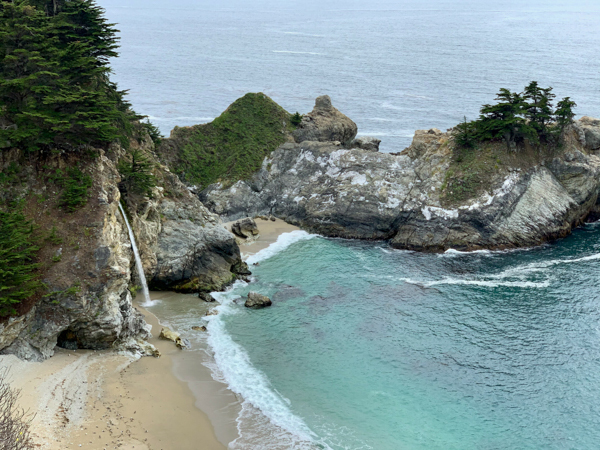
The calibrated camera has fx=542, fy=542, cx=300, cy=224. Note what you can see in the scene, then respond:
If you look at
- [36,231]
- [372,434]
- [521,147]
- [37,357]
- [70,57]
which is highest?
[70,57]

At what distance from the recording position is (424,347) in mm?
35875

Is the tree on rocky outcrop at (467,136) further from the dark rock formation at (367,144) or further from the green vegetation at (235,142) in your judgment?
the green vegetation at (235,142)

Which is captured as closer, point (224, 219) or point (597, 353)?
point (597, 353)

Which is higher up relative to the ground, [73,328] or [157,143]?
[157,143]

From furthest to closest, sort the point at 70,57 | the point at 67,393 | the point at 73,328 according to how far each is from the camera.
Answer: the point at 70,57
the point at 73,328
the point at 67,393

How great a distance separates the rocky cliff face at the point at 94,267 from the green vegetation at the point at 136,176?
74 cm

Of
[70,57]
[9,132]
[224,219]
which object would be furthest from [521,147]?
[9,132]

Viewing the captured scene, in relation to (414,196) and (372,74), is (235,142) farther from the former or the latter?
(372,74)

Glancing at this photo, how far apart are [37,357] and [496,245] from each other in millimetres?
40092

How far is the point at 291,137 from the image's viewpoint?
6731 centimetres

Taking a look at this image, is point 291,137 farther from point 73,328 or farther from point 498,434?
point 498,434

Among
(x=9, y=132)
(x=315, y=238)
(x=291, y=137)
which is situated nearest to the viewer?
(x=9, y=132)

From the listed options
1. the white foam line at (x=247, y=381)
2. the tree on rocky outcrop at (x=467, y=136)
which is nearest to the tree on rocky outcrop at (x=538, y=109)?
the tree on rocky outcrop at (x=467, y=136)

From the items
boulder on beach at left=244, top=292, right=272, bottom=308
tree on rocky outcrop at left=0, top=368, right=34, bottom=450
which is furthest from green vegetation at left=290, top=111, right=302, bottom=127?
tree on rocky outcrop at left=0, top=368, right=34, bottom=450
